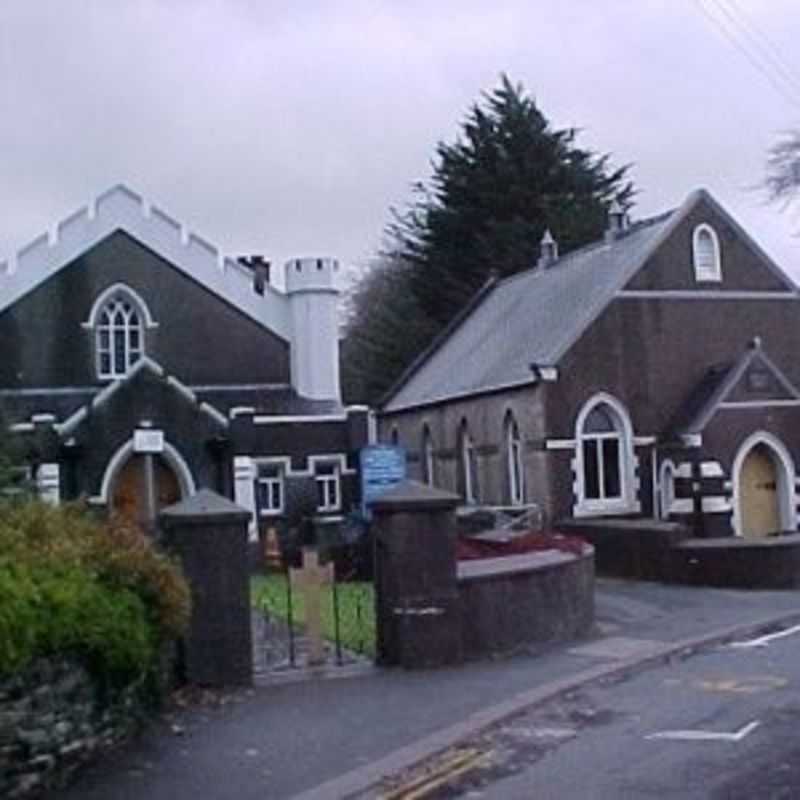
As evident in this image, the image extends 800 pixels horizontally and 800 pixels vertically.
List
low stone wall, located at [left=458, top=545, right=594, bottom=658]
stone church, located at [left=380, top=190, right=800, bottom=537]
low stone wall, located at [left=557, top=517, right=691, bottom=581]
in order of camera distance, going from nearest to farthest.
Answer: low stone wall, located at [left=458, top=545, right=594, bottom=658], low stone wall, located at [left=557, top=517, right=691, bottom=581], stone church, located at [left=380, top=190, right=800, bottom=537]

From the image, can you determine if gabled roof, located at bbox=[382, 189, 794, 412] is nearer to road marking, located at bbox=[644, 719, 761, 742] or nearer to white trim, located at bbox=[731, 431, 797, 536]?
white trim, located at bbox=[731, 431, 797, 536]

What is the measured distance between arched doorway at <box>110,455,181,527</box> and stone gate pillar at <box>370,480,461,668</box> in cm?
2444

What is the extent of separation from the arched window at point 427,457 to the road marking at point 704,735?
36.7 metres

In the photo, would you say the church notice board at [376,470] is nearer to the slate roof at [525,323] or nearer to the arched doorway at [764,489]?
the slate roof at [525,323]

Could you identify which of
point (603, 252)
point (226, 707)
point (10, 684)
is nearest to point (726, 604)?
point (226, 707)

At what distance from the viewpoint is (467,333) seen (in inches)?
2078

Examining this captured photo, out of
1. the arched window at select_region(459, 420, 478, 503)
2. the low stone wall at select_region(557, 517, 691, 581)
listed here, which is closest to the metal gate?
the low stone wall at select_region(557, 517, 691, 581)

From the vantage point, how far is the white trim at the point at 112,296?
43.9 metres

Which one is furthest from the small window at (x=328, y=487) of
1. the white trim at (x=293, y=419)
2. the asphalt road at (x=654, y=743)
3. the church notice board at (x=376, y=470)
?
the asphalt road at (x=654, y=743)

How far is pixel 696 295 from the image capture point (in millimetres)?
43031

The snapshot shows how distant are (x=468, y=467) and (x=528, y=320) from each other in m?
4.46

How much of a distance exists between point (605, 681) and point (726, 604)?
384 inches

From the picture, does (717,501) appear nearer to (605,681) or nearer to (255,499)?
(255,499)

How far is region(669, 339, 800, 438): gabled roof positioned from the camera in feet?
134
